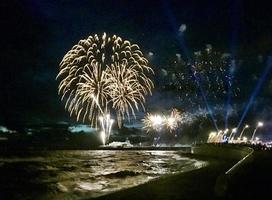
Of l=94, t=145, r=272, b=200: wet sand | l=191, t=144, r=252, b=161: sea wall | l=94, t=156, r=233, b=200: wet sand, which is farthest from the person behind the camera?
l=191, t=144, r=252, b=161: sea wall

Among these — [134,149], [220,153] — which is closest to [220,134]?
[134,149]

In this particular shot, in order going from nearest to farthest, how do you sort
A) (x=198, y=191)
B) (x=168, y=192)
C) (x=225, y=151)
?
1. (x=198, y=191)
2. (x=168, y=192)
3. (x=225, y=151)

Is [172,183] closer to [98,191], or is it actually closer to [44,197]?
[98,191]

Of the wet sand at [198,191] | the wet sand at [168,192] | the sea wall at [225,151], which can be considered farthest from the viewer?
the sea wall at [225,151]

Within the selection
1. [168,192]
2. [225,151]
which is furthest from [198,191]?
[225,151]

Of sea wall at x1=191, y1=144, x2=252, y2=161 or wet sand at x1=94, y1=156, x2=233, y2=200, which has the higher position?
sea wall at x1=191, y1=144, x2=252, y2=161

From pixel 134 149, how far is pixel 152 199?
126 metres

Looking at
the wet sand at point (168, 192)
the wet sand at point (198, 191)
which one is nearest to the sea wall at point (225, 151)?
the wet sand at point (168, 192)

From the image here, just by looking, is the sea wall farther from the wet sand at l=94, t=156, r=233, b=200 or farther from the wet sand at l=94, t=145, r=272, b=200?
the wet sand at l=94, t=145, r=272, b=200

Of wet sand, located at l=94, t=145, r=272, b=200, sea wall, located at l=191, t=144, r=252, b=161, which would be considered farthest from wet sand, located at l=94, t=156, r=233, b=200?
sea wall, located at l=191, t=144, r=252, b=161

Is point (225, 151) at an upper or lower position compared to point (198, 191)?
upper

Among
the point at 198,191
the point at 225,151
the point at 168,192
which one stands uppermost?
the point at 225,151

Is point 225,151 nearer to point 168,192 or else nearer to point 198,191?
point 198,191

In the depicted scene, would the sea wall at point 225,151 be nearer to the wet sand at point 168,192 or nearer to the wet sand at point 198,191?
the wet sand at point 168,192
